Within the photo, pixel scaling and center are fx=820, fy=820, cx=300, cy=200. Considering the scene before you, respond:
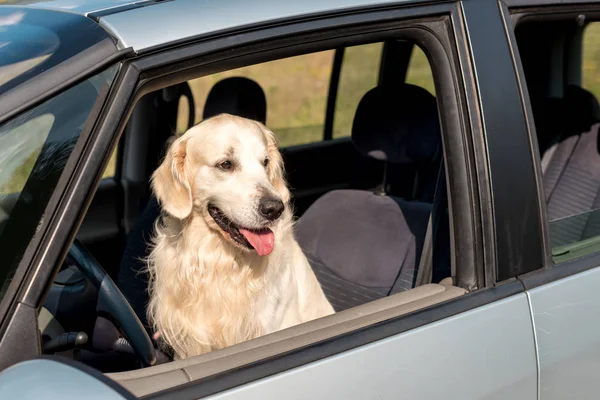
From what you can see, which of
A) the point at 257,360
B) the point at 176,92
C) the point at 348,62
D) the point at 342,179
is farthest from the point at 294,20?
the point at 348,62

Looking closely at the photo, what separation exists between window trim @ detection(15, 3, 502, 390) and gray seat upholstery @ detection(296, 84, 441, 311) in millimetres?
891

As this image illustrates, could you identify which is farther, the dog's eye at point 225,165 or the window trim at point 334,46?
the dog's eye at point 225,165

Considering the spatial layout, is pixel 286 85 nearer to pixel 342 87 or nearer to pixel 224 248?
pixel 342 87

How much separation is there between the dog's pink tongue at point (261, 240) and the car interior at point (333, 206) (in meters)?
0.45

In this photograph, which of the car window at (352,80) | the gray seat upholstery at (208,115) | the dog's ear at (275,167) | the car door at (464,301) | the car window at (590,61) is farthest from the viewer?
the car window at (352,80)

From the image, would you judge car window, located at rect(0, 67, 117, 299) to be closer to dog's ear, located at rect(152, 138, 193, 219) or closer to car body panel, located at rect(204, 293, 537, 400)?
car body panel, located at rect(204, 293, 537, 400)

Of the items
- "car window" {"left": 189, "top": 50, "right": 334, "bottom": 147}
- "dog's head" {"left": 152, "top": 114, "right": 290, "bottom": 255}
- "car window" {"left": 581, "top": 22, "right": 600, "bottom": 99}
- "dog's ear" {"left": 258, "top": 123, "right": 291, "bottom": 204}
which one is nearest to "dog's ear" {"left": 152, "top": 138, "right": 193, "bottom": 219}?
"dog's head" {"left": 152, "top": 114, "right": 290, "bottom": 255}

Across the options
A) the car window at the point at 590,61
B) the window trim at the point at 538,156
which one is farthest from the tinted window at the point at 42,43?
the car window at the point at 590,61

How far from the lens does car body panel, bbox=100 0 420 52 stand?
5.47 ft

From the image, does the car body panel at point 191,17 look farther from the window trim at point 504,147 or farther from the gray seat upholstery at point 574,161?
the gray seat upholstery at point 574,161

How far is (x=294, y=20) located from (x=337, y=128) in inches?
150

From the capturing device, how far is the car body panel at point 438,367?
1.67 m

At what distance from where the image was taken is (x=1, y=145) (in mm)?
1614

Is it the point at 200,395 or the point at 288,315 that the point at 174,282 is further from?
the point at 200,395
